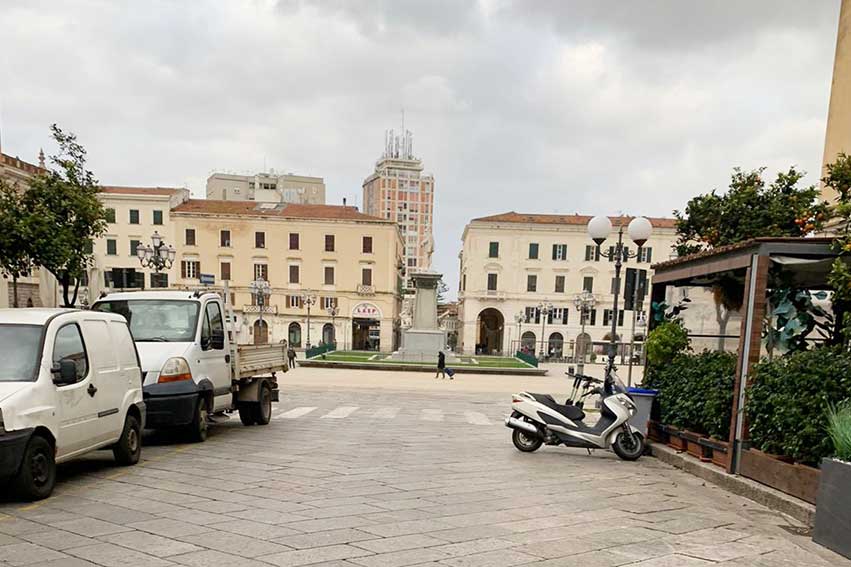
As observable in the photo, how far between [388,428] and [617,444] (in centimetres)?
442

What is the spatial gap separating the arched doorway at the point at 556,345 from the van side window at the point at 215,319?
→ 46.6 m

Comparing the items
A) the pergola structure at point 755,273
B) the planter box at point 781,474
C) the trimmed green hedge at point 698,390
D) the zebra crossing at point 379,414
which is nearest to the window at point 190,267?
the zebra crossing at point 379,414

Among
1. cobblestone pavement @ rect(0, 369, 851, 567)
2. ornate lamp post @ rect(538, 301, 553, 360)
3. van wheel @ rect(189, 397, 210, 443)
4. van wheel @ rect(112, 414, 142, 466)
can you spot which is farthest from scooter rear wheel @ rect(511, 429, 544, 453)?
ornate lamp post @ rect(538, 301, 553, 360)

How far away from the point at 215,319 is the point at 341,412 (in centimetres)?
507

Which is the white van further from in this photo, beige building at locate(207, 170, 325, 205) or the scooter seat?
beige building at locate(207, 170, 325, 205)

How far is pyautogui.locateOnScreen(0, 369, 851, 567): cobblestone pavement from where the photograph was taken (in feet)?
12.4

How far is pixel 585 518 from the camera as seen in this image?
4766mm

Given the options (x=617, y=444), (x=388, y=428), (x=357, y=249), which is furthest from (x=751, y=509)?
(x=357, y=249)

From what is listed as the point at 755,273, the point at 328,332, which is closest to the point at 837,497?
the point at 755,273

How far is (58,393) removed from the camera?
5.02 m

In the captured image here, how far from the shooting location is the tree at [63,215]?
1431 centimetres

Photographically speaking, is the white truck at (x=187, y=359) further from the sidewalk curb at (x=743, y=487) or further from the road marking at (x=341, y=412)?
the sidewalk curb at (x=743, y=487)

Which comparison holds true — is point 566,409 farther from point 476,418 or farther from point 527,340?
point 527,340

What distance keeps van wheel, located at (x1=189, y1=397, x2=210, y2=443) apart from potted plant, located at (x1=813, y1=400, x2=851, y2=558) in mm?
7107
